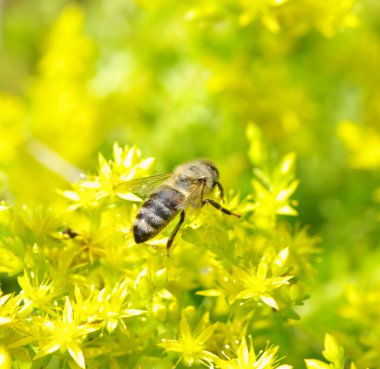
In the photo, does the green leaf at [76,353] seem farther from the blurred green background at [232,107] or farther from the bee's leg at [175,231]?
the blurred green background at [232,107]

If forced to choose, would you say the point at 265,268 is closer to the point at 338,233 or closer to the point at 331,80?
the point at 338,233

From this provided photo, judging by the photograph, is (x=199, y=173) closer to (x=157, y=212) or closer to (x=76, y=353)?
(x=157, y=212)

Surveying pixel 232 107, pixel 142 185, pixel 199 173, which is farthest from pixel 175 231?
pixel 232 107

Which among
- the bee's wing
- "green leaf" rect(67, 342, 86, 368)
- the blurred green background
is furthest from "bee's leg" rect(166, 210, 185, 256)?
the blurred green background

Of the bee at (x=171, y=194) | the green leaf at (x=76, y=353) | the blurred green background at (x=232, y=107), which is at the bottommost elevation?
the blurred green background at (x=232, y=107)

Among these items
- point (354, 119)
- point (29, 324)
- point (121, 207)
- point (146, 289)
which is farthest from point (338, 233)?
point (29, 324)

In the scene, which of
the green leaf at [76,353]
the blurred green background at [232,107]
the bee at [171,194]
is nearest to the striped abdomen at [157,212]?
the bee at [171,194]

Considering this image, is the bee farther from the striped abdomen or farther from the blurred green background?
the blurred green background

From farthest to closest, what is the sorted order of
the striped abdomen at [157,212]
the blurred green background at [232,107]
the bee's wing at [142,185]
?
the blurred green background at [232,107] < the bee's wing at [142,185] < the striped abdomen at [157,212]
